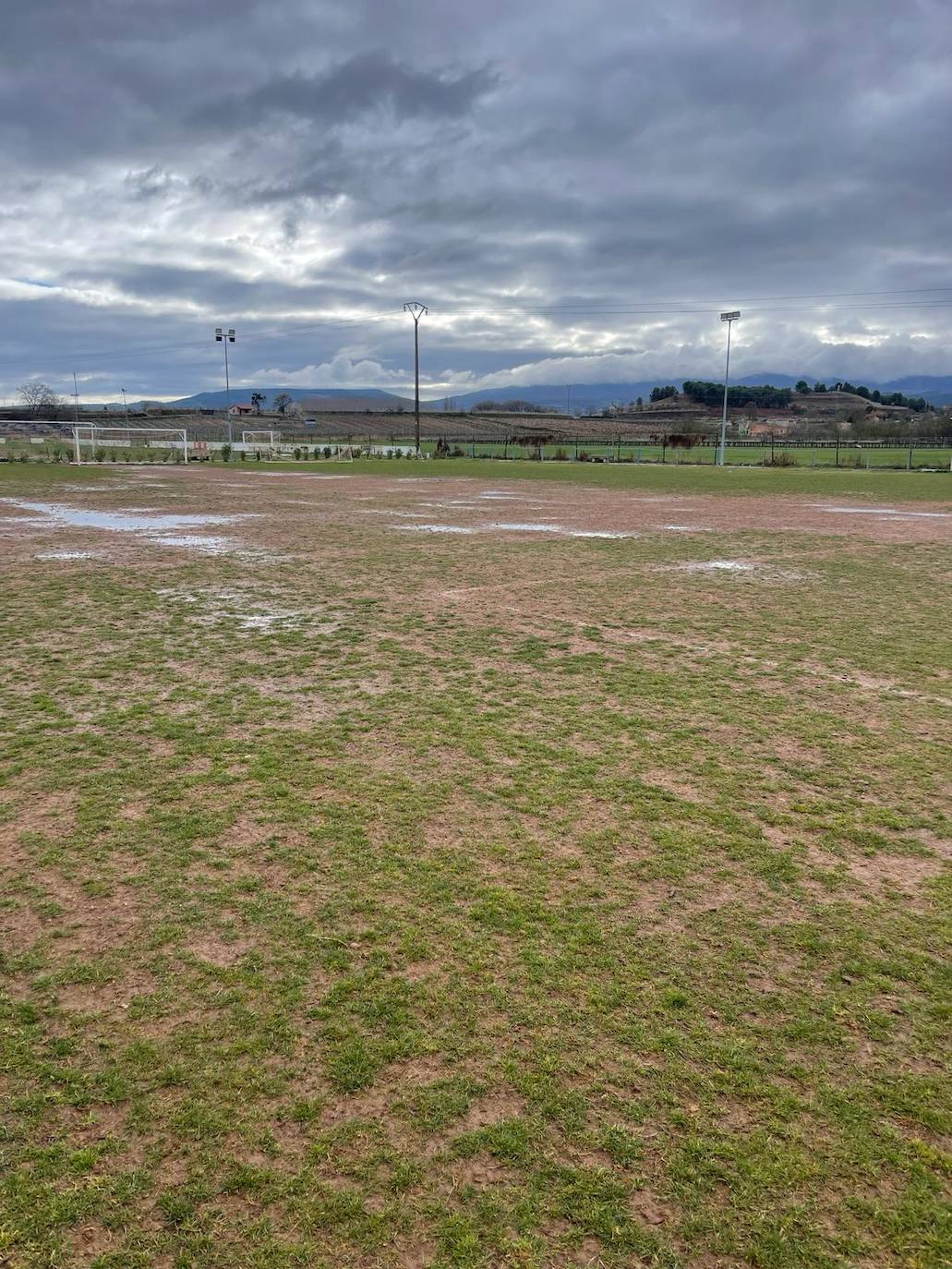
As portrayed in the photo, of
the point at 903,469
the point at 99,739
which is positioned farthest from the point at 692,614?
the point at 903,469

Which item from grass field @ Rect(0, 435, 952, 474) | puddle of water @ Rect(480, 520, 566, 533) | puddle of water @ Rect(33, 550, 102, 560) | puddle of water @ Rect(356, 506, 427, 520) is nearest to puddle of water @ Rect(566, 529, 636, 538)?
puddle of water @ Rect(480, 520, 566, 533)

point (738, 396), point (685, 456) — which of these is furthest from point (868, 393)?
point (685, 456)

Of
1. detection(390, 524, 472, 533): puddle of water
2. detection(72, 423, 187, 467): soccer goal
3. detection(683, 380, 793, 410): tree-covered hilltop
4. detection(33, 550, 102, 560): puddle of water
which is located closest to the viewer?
detection(33, 550, 102, 560): puddle of water

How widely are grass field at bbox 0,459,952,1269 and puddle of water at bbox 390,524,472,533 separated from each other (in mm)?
9648

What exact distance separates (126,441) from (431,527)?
81.7 meters

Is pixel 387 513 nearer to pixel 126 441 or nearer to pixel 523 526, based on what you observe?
pixel 523 526

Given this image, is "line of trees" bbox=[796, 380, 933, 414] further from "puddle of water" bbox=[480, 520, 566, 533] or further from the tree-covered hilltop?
"puddle of water" bbox=[480, 520, 566, 533]

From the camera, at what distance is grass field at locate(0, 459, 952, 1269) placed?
214 cm

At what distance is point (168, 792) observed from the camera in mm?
4516

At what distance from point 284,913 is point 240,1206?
132cm

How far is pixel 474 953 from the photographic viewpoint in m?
3.14

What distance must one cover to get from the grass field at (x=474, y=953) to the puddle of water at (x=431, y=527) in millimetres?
Answer: 9648

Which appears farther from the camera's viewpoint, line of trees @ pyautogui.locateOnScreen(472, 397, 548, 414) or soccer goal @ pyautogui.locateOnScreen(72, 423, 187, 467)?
line of trees @ pyautogui.locateOnScreen(472, 397, 548, 414)

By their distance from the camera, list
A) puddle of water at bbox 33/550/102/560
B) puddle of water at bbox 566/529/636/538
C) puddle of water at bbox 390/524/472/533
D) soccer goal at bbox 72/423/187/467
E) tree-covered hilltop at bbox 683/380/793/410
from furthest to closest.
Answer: tree-covered hilltop at bbox 683/380/793/410
soccer goal at bbox 72/423/187/467
puddle of water at bbox 390/524/472/533
puddle of water at bbox 566/529/636/538
puddle of water at bbox 33/550/102/560
